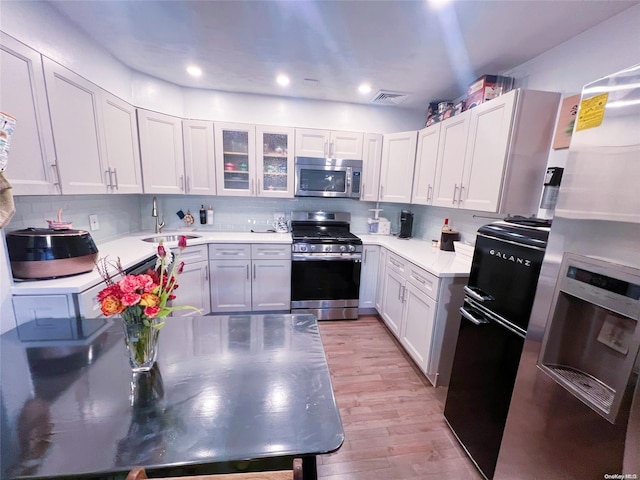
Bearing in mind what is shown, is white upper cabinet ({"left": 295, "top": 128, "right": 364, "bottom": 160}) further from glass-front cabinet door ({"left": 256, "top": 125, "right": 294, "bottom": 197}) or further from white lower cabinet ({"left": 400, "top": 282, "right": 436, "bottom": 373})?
white lower cabinet ({"left": 400, "top": 282, "right": 436, "bottom": 373})

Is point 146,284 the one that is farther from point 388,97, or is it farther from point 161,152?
point 388,97

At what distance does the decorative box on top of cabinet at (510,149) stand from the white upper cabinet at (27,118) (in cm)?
274

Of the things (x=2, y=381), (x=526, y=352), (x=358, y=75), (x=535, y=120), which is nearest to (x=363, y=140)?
(x=358, y=75)

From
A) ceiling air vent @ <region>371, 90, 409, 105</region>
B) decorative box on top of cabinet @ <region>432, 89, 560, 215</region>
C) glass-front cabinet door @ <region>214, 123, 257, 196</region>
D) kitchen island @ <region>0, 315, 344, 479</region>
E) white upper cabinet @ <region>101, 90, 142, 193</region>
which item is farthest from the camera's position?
glass-front cabinet door @ <region>214, 123, 257, 196</region>

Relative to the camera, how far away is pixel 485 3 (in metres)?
1.35

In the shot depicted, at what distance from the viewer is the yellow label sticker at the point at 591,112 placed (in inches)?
30.2

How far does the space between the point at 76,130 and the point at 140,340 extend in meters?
1.66

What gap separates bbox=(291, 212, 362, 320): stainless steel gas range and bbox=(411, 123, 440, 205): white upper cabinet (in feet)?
2.64

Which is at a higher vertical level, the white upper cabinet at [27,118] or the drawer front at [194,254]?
the white upper cabinet at [27,118]

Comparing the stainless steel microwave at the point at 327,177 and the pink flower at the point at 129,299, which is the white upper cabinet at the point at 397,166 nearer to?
the stainless steel microwave at the point at 327,177

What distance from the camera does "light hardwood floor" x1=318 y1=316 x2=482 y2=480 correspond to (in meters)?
1.39

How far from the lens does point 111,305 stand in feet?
2.42

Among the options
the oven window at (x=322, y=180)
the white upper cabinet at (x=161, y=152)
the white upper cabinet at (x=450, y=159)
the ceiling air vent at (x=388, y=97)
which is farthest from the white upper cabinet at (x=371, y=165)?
the white upper cabinet at (x=161, y=152)

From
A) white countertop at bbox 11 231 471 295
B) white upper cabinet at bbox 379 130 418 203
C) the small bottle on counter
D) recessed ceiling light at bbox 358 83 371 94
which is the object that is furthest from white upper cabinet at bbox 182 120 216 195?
the small bottle on counter
